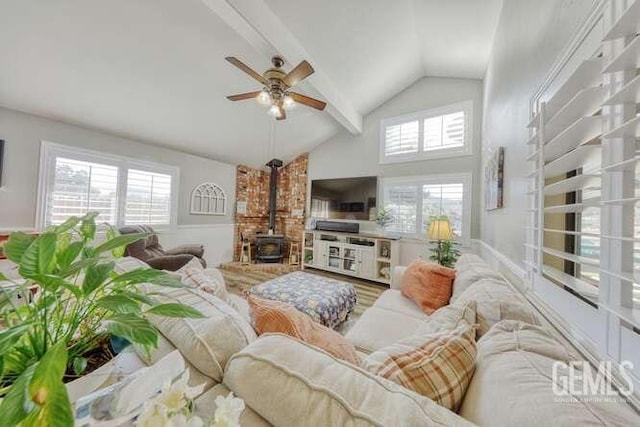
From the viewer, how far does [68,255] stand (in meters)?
0.49

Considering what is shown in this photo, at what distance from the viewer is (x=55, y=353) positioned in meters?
0.32

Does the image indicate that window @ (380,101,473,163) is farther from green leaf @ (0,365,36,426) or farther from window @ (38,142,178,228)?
green leaf @ (0,365,36,426)


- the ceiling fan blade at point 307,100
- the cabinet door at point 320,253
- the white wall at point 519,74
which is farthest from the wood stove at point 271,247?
the white wall at point 519,74

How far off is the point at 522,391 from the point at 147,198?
15.0 ft

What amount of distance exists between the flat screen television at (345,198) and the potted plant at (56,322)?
398 centimetres

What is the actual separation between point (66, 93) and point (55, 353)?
356 cm

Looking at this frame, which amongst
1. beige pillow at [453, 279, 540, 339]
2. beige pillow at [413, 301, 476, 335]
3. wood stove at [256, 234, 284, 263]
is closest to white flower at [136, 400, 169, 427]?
beige pillow at [413, 301, 476, 335]

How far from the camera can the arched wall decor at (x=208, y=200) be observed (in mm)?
4371

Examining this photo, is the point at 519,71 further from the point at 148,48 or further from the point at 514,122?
the point at 148,48

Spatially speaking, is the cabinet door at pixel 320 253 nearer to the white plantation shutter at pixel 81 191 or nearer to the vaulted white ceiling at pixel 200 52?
the vaulted white ceiling at pixel 200 52

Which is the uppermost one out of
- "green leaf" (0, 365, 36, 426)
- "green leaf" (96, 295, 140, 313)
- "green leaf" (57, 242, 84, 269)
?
"green leaf" (57, 242, 84, 269)

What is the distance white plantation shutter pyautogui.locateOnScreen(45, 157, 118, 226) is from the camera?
2.88 meters

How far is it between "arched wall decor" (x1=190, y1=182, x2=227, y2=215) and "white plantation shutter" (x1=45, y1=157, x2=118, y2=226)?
1.16m

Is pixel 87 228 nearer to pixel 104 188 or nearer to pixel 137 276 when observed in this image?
pixel 137 276
